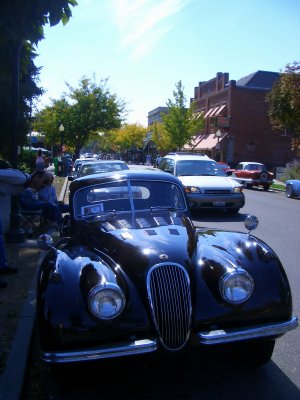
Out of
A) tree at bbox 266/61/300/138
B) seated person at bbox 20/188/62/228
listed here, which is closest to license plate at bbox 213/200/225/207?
seated person at bbox 20/188/62/228

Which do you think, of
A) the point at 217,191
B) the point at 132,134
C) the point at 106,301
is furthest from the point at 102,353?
the point at 132,134

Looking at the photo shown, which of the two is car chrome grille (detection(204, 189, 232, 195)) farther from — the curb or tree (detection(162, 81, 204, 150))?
tree (detection(162, 81, 204, 150))

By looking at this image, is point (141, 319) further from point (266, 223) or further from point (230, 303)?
point (266, 223)

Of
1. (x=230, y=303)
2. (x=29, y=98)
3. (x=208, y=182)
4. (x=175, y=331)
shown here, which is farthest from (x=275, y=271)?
(x=29, y=98)

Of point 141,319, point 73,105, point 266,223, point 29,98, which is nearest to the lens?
point 141,319

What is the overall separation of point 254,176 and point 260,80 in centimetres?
2486

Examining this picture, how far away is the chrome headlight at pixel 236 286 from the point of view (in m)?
3.41

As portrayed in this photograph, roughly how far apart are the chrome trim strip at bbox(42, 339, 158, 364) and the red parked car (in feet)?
69.6

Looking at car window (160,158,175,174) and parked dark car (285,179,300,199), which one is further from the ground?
car window (160,158,175,174)

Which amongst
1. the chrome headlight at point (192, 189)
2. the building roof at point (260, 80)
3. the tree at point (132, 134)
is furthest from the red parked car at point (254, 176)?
the tree at point (132, 134)

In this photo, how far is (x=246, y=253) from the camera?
3.86 m

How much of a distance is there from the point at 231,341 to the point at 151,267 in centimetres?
83

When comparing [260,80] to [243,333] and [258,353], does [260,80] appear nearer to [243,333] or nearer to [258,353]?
[258,353]

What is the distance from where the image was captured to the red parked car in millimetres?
23797
